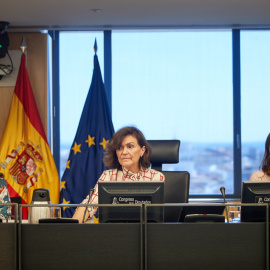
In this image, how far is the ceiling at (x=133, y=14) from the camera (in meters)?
4.58

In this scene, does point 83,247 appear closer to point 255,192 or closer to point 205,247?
point 205,247

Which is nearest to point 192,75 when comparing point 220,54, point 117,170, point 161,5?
point 220,54

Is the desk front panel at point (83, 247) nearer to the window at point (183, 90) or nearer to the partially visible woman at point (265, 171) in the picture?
the partially visible woman at point (265, 171)

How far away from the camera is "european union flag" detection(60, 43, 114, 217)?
534 cm

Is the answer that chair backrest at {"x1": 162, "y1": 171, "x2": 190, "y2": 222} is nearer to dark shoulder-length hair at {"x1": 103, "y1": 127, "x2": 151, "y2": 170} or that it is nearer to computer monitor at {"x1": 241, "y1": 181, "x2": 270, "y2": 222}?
dark shoulder-length hair at {"x1": 103, "y1": 127, "x2": 151, "y2": 170}

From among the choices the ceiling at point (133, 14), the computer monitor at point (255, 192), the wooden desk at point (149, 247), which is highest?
the ceiling at point (133, 14)

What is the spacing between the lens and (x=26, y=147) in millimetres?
5441

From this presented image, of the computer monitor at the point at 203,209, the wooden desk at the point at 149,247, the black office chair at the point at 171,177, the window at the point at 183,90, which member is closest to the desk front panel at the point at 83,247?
the wooden desk at the point at 149,247

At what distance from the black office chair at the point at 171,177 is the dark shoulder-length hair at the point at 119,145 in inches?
4.4

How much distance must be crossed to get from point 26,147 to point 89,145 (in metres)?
0.66

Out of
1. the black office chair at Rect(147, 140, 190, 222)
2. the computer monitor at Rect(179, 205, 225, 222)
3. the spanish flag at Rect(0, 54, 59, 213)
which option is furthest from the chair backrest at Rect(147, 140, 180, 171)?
the spanish flag at Rect(0, 54, 59, 213)

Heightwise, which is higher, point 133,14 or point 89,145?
point 133,14

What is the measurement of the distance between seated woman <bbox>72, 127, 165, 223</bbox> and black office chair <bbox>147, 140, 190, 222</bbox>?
131 mm

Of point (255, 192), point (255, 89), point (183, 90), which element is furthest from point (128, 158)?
point (255, 89)
